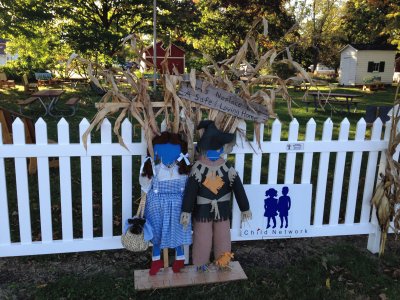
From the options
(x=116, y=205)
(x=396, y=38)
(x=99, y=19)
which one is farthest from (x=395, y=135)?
(x=396, y=38)

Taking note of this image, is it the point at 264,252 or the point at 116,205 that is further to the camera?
the point at 116,205

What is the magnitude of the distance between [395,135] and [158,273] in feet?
8.29

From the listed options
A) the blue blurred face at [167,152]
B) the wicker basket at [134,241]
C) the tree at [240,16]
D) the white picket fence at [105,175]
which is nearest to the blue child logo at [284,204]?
the white picket fence at [105,175]

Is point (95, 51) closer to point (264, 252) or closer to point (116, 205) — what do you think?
point (116, 205)

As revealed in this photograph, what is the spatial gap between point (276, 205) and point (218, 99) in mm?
1210

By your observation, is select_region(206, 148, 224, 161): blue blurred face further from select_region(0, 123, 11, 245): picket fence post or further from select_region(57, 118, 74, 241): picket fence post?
select_region(0, 123, 11, 245): picket fence post

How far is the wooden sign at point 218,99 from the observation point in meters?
3.05

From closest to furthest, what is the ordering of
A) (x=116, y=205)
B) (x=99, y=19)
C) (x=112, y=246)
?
1. (x=112, y=246)
2. (x=116, y=205)
3. (x=99, y=19)

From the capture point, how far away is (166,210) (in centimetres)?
307

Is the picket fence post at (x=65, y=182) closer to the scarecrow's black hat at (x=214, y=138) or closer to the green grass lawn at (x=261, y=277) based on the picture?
the green grass lawn at (x=261, y=277)

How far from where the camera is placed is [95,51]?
19.2 metres

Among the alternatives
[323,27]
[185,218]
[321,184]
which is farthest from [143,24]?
[323,27]

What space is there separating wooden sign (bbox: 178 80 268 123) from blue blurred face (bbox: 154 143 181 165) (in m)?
0.42

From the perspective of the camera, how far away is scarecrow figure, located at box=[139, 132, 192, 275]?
9.78ft
